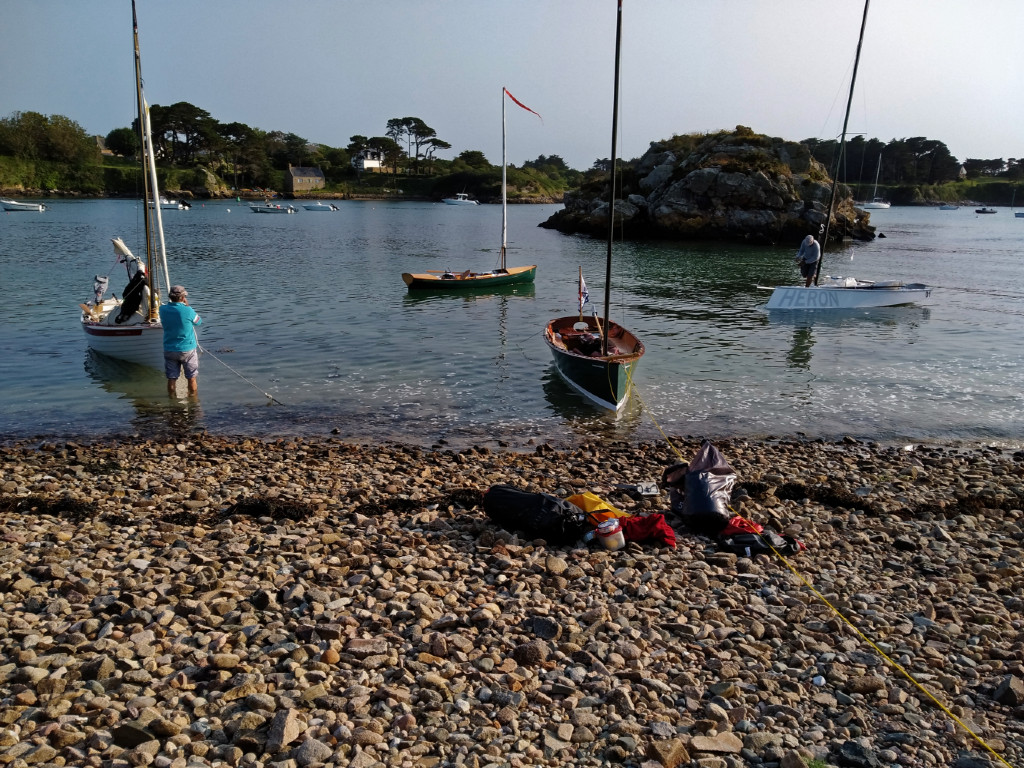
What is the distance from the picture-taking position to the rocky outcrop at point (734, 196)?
66.6 m

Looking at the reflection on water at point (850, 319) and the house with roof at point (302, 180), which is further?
the house with roof at point (302, 180)

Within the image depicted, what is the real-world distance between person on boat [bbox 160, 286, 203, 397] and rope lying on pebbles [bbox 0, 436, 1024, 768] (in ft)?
17.6

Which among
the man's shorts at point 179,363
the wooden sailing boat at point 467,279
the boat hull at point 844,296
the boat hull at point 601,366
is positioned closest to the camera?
the man's shorts at point 179,363

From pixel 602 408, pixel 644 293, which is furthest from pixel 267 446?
pixel 644 293

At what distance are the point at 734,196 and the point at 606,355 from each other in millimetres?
57471

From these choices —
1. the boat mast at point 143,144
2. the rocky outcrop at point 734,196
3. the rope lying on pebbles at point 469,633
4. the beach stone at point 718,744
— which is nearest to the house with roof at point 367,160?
the rocky outcrop at point 734,196

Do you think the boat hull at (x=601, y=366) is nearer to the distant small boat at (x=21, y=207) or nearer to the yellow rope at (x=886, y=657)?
the yellow rope at (x=886, y=657)

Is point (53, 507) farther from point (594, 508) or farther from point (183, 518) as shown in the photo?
point (594, 508)

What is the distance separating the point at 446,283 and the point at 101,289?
15619mm

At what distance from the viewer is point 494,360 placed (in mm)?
21422

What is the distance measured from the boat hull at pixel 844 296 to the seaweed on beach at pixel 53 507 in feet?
89.5

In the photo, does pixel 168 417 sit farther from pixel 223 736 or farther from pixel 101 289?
pixel 223 736

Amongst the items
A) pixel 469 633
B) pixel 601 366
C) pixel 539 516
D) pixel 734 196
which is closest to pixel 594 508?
pixel 539 516

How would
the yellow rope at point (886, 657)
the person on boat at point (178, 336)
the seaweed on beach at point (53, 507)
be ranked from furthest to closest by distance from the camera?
the person on boat at point (178, 336) → the seaweed on beach at point (53, 507) → the yellow rope at point (886, 657)
